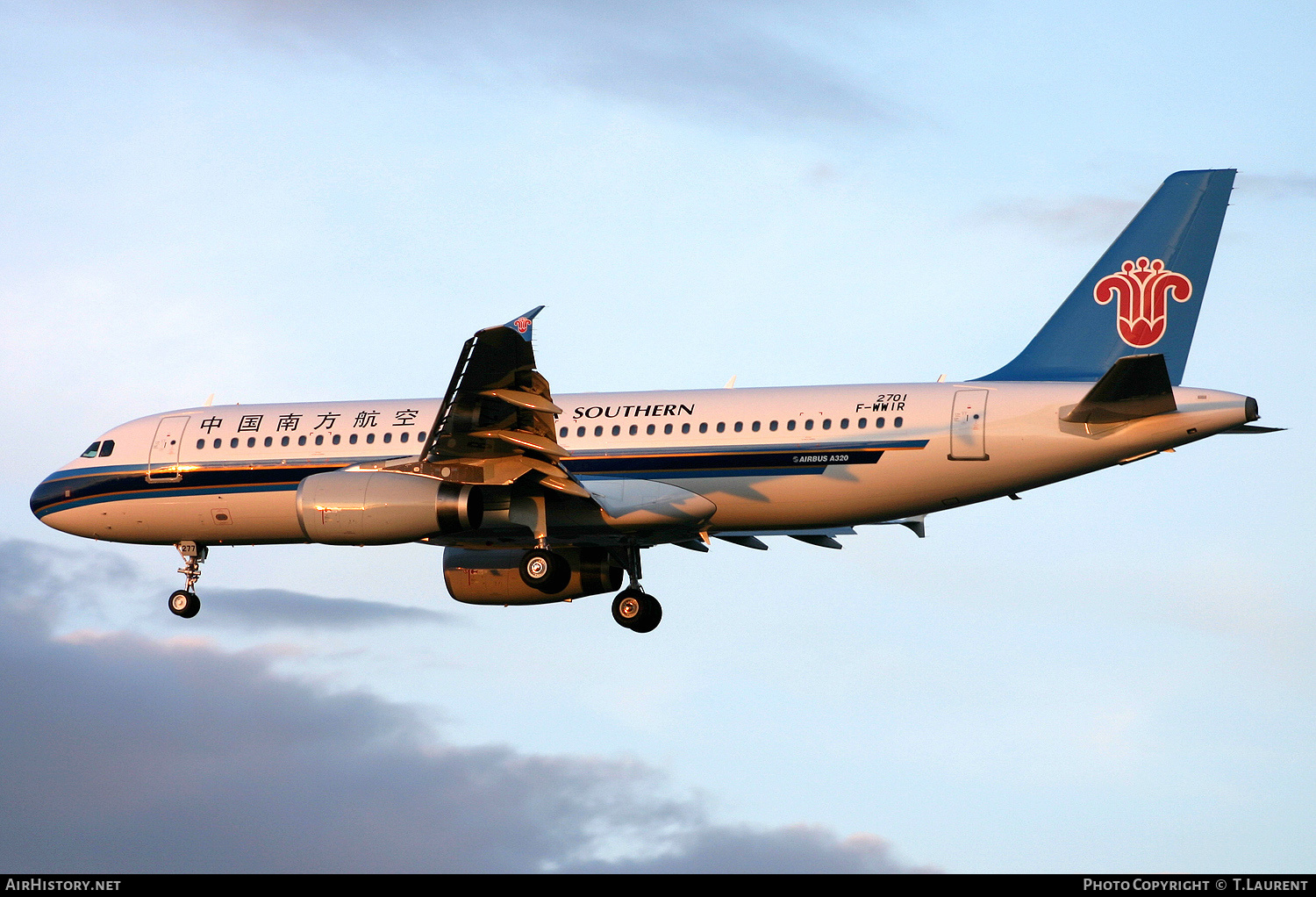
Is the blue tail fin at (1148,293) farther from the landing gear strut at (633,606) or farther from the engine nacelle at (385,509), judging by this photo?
the engine nacelle at (385,509)

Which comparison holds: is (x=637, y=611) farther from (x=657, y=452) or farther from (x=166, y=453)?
(x=166, y=453)

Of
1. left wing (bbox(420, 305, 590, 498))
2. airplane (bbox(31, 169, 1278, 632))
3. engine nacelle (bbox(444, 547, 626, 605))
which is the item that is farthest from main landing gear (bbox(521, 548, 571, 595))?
engine nacelle (bbox(444, 547, 626, 605))

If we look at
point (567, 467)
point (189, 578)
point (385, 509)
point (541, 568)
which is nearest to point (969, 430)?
point (567, 467)

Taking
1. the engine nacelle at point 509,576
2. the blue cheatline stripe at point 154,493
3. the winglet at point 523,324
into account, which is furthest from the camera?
the engine nacelle at point 509,576

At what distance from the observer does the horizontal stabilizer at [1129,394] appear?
2487 centimetres

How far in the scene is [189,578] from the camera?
103ft

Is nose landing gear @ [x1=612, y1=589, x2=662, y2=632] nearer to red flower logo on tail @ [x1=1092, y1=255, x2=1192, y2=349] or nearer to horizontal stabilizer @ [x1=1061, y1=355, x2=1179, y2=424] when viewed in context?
horizontal stabilizer @ [x1=1061, y1=355, x2=1179, y2=424]

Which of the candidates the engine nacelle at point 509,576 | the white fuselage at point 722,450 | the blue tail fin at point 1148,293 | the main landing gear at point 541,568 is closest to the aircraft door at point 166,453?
the white fuselage at point 722,450

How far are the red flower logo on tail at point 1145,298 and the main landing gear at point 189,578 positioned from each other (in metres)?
16.9

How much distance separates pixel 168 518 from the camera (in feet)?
102

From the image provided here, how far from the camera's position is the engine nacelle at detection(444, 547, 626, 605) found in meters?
31.0

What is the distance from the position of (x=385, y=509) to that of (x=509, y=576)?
5.78 meters

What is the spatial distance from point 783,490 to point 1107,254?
7.02 m
